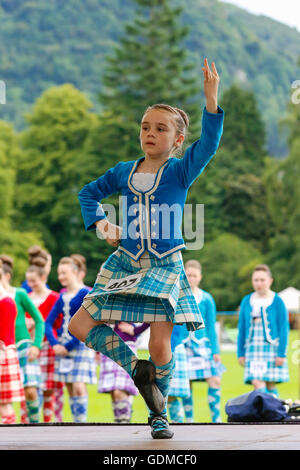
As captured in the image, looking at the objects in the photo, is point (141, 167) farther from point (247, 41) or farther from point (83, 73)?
point (247, 41)

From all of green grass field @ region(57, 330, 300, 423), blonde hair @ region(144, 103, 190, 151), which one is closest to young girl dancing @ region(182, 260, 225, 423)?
green grass field @ region(57, 330, 300, 423)

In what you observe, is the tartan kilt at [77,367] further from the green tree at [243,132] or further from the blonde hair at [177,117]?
the green tree at [243,132]

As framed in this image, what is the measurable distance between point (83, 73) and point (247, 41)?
33.5 metres

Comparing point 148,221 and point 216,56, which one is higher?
point 216,56

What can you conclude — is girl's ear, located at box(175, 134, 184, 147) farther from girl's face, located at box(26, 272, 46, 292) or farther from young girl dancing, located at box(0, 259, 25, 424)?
girl's face, located at box(26, 272, 46, 292)

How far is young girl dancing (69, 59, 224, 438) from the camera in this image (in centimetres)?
455

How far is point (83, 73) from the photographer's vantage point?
383 feet

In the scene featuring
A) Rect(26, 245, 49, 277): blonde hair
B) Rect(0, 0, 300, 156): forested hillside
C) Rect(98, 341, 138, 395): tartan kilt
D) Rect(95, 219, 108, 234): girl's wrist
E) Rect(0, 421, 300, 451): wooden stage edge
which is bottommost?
Rect(0, 421, 300, 451): wooden stage edge

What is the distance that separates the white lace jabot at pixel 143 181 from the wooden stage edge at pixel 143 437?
132cm

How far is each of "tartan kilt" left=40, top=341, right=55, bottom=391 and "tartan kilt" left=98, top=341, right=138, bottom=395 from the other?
83 centimetres

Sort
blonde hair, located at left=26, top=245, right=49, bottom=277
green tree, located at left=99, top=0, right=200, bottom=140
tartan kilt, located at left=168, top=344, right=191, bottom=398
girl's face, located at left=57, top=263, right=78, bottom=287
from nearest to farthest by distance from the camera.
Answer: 1. tartan kilt, located at left=168, top=344, right=191, bottom=398
2. girl's face, located at left=57, top=263, right=78, bottom=287
3. blonde hair, located at left=26, top=245, right=49, bottom=277
4. green tree, located at left=99, top=0, right=200, bottom=140

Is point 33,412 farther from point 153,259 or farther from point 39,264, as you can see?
point 153,259

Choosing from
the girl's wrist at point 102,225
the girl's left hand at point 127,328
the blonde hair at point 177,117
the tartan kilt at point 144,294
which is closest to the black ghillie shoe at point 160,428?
the tartan kilt at point 144,294
